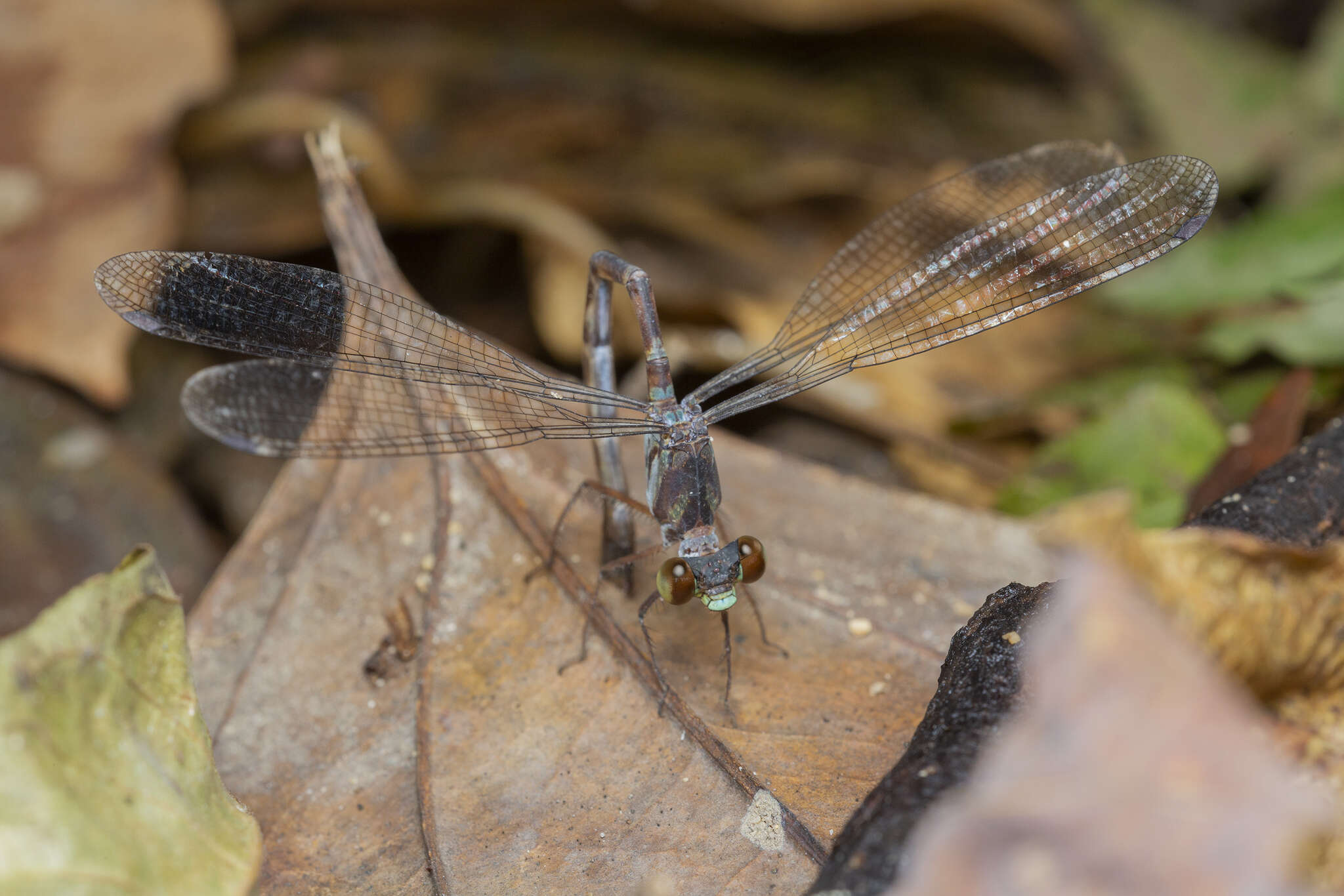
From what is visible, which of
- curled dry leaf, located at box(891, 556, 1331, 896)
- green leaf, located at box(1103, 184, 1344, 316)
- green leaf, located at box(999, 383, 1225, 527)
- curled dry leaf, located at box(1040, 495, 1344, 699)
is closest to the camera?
curled dry leaf, located at box(891, 556, 1331, 896)

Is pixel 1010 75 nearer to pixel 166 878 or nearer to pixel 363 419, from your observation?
pixel 363 419

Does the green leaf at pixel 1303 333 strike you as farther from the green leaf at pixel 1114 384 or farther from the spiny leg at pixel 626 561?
the spiny leg at pixel 626 561

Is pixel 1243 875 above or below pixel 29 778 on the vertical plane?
above

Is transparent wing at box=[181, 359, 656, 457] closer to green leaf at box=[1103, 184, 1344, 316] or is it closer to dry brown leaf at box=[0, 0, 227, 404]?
dry brown leaf at box=[0, 0, 227, 404]

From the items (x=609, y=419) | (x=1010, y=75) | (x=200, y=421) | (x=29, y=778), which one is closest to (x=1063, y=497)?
(x=609, y=419)

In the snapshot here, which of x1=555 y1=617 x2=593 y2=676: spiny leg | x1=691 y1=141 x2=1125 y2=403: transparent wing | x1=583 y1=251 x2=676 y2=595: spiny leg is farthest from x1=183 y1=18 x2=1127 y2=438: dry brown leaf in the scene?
x1=555 y1=617 x2=593 y2=676: spiny leg

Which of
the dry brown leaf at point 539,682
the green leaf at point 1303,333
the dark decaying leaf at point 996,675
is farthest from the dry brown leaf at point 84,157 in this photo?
the green leaf at point 1303,333
